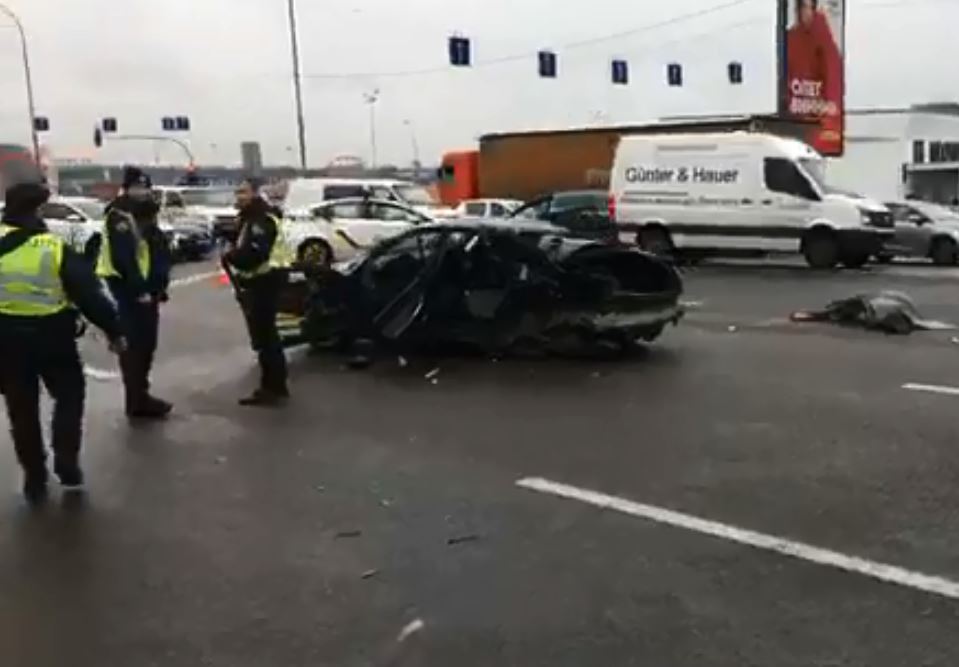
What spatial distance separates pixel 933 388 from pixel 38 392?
264 inches

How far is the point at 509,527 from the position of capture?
230 inches

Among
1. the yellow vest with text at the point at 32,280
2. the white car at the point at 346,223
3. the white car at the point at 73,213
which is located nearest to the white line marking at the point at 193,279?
the white car at the point at 346,223

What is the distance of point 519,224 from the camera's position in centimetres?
1159

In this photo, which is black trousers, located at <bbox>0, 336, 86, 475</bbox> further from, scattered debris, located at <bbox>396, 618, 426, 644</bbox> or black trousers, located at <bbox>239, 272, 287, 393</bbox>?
scattered debris, located at <bbox>396, 618, 426, 644</bbox>

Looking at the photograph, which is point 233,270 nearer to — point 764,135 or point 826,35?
point 764,135

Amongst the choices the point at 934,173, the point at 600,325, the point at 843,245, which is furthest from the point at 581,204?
the point at 934,173

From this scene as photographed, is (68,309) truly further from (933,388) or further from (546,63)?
(546,63)

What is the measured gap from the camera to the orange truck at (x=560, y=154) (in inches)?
1147

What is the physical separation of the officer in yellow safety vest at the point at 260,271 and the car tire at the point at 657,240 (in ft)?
49.7

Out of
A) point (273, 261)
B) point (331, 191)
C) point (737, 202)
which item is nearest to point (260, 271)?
point (273, 261)

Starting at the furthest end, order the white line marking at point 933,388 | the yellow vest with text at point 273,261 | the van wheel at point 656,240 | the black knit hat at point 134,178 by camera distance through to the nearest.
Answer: the van wheel at point 656,240, the yellow vest with text at point 273,261, the white line marking at point 933,388, the black knit hat at point 134,178

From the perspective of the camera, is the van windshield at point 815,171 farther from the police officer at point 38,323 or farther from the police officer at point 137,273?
the police officer at point 38,323

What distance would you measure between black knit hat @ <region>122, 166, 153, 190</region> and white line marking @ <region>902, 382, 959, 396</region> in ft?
20.4

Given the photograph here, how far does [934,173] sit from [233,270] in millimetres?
46412
